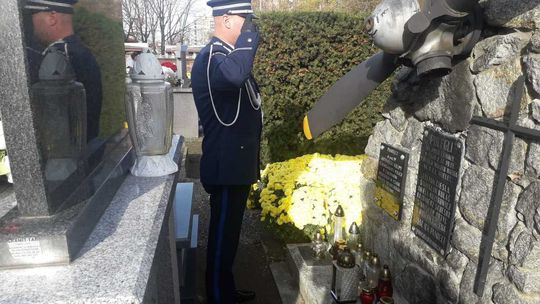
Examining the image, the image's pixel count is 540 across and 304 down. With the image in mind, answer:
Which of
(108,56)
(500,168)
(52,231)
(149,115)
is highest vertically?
(108,56)

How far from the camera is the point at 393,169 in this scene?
9.62 ft

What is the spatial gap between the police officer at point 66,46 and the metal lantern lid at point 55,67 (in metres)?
0.02

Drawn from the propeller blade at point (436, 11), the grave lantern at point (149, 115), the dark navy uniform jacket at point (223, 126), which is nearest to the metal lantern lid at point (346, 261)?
the dark navy uniform jacket at point (223, 126)

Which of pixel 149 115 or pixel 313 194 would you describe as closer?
pixel 149 115

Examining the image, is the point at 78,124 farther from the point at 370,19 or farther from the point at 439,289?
the point at 439,289

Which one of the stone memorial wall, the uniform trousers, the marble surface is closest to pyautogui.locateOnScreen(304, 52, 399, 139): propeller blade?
the stone memorial wall

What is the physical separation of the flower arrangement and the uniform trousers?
922mm

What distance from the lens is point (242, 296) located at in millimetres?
3594

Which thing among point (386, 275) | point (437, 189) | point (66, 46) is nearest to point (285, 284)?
point (386, 275)

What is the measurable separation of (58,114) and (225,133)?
1663 millimetres

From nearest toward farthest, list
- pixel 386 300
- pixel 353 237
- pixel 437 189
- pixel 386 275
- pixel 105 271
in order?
pixel 105 271
pixel 437 189
pixel 386 300
pixel 386 275
pixel 353 237

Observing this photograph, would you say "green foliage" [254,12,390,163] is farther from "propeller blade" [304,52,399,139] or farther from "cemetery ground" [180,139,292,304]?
"propeller blade" [304,52,399,139]

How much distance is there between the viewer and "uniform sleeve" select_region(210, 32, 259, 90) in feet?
9.18

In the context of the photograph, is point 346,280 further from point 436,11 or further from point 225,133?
point 436,11
